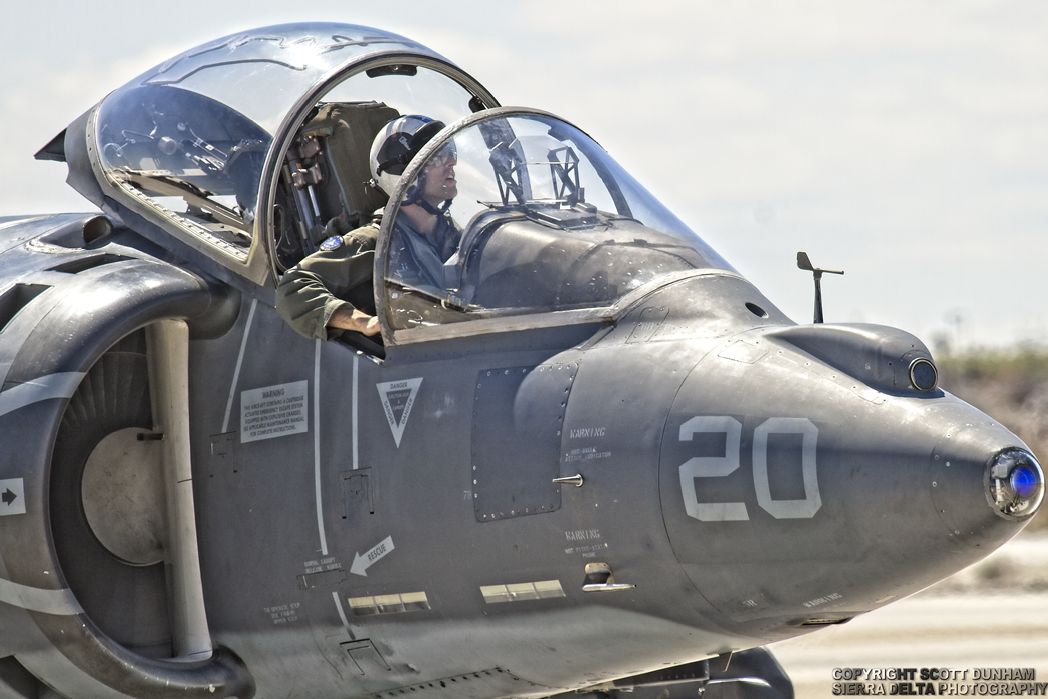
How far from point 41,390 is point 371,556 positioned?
4.87ft

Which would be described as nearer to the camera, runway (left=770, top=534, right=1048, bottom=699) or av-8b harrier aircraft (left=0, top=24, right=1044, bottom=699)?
av-8b harrier aircraft (left=0, top=24, right=1044, bottom=699)

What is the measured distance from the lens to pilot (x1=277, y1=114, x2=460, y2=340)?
6.61 meters

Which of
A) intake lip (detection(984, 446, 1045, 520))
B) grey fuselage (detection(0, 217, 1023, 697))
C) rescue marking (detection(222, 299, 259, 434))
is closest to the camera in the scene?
intake lip (detection(984, 446, 1045, 520))

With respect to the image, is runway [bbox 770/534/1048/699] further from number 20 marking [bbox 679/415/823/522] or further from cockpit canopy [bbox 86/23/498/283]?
number 20 marking [bbox 679/415/823/522]

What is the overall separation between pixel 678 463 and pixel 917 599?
1465cm

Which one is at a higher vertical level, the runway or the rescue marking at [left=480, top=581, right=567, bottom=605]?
the rescue marking at [left=480, top=581, right=567, bottom=605]

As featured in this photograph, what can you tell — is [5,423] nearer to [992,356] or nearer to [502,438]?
[502,438]

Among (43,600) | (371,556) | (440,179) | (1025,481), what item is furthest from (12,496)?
(1025,481)

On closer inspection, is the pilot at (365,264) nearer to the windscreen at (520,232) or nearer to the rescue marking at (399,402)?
the windscreen at (520,232)

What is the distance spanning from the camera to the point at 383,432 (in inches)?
255

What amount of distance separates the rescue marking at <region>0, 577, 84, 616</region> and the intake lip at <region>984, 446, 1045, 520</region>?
11.7ft

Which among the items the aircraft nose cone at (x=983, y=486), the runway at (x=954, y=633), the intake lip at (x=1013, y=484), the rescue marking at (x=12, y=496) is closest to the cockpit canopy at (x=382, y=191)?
the rescue marking at (x=12, y=496)

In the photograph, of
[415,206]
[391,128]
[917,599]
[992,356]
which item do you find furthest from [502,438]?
[992,356]

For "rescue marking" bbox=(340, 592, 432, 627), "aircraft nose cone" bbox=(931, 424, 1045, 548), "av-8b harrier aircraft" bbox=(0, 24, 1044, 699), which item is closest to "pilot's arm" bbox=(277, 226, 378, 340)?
"av-8b harrier aircraft" bbox=(0, 24, 1044, 699)
